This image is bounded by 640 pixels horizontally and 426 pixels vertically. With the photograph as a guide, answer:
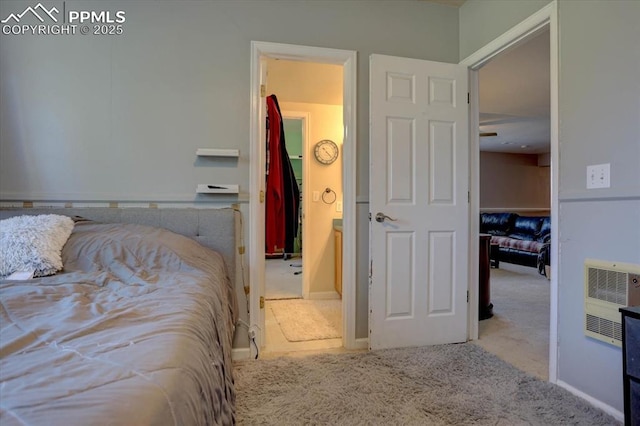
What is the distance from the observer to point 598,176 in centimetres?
172

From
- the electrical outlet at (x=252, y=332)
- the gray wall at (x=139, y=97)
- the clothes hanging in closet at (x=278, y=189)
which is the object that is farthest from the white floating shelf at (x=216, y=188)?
the electrical outlet at (x=252, y=332)

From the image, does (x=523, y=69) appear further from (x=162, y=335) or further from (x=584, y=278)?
(x=162, y=335)

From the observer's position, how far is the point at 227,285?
2178 mm

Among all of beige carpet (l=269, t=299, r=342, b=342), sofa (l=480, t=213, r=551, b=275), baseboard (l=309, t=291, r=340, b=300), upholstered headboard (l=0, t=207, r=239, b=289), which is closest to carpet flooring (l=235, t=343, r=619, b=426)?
beige carpet (l=269, t=299, r=342, b=342)

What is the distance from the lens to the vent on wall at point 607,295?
1.58 meters

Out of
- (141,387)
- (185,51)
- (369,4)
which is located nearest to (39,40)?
(185,51)

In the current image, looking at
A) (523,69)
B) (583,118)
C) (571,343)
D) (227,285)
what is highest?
(523,69)

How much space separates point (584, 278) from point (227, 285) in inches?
76.6

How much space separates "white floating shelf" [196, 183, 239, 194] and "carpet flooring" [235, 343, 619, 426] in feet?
3.67

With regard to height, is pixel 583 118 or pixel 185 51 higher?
pixel 185 51

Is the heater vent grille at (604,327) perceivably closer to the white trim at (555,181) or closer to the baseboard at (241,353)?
the white trim at (555,181)

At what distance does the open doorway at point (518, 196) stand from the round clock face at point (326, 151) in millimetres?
1745

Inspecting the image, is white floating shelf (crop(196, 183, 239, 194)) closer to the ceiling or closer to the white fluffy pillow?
the white fluffy pillow

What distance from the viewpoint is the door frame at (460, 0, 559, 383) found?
1940mm
